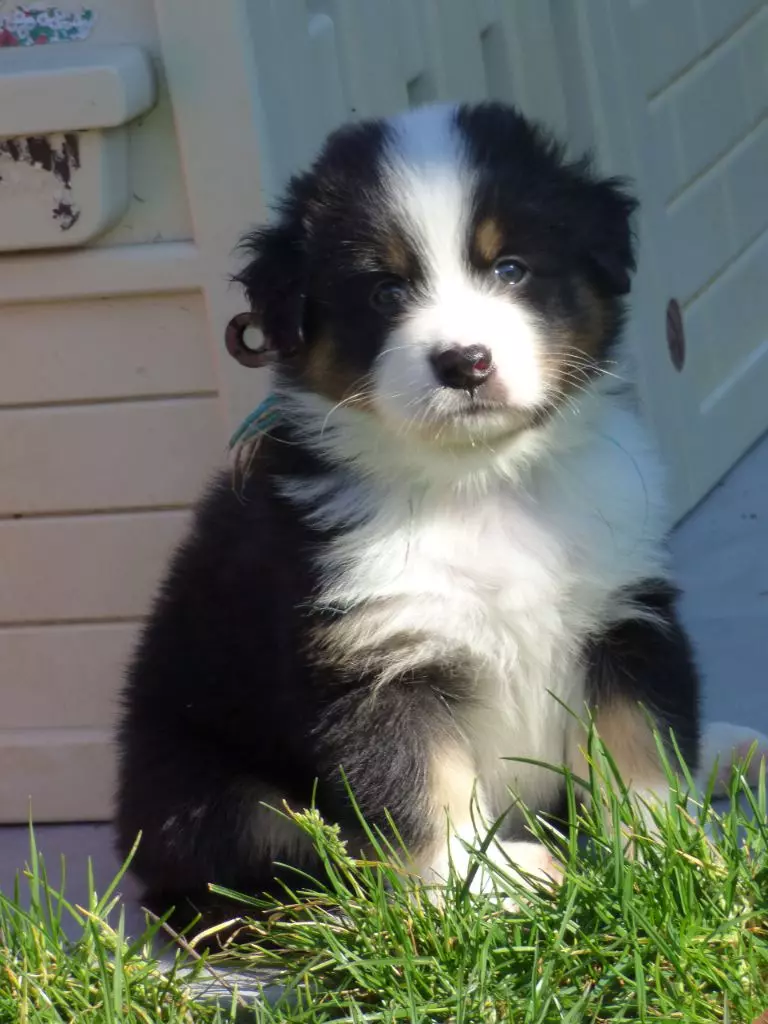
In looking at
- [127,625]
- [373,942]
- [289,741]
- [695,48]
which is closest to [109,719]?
[127,625]

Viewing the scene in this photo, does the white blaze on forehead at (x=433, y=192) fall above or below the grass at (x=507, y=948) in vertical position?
above

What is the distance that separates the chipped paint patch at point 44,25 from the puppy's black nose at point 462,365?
51.7 inches

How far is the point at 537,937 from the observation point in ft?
6.73

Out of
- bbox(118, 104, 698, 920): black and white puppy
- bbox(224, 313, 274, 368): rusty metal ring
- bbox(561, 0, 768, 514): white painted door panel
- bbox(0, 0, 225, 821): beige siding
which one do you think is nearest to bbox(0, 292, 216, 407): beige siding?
bbox(0, 0, 225, 821): beige siding

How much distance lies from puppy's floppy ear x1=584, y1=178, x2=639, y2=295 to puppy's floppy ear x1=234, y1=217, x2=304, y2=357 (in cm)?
48

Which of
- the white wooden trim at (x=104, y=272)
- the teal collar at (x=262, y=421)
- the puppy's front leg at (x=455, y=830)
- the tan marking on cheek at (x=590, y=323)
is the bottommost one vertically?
the puppy's front leg at (x=455, y=830)

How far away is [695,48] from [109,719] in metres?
2.59

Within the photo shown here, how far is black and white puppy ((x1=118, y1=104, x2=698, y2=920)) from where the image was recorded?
2393 mm

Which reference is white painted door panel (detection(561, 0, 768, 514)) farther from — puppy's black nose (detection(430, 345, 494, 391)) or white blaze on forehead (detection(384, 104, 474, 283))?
puppy's black nose (detection(430, 345, 494, 391))

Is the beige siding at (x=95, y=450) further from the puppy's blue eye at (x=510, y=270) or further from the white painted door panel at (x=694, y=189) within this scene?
the white painted door panel at (x=694, y=189)

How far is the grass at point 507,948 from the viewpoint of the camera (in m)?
1.96

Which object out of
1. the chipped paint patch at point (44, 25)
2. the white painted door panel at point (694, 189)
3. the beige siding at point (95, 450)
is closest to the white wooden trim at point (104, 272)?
the beige siding at point (95, 450)

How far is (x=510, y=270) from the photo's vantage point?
241 cm

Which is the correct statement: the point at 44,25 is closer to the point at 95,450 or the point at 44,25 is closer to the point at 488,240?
the point at 95,450
